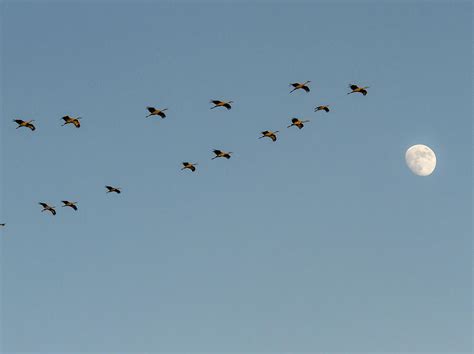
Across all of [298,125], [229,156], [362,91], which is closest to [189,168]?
[229,156]

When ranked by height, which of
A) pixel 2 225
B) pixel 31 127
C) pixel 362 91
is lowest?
pixel 2 225

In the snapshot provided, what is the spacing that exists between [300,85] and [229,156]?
15001 mm

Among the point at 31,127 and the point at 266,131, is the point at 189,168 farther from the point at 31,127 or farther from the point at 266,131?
the point at 31,127

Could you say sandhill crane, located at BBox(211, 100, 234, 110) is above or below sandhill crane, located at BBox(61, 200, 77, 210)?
above

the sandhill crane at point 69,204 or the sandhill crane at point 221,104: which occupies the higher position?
the sandhill crane at point 221,104

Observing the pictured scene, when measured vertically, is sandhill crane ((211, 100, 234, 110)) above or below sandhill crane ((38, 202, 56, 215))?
above

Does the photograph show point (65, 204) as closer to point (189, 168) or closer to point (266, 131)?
point (189, 168)

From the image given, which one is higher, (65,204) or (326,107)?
(326,107)

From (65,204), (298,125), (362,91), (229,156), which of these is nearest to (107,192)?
(65,204)

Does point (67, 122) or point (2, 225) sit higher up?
point (67, 122)

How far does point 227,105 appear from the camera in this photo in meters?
136

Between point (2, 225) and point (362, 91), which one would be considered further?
point (2, 225)

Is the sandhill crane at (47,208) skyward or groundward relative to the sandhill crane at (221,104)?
groundward

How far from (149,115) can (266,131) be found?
1690 centimetres
